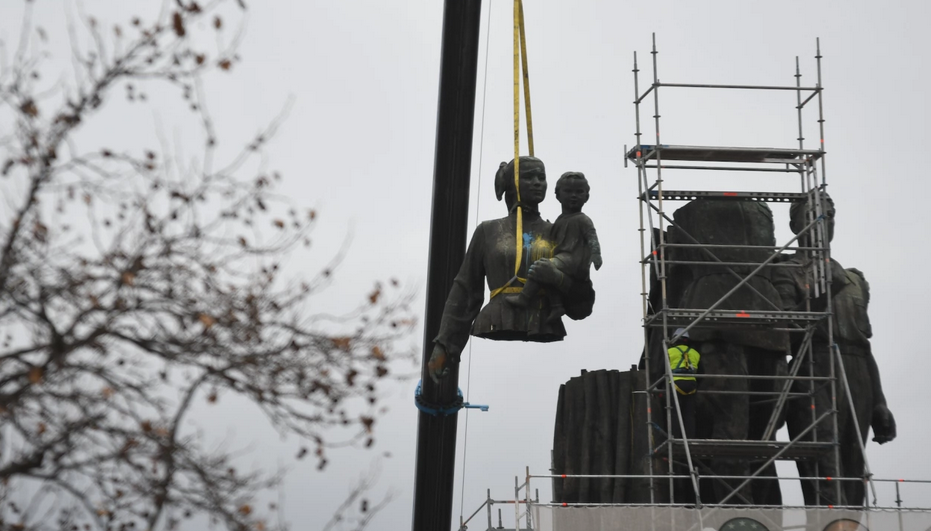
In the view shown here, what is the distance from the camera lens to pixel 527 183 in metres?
19.2

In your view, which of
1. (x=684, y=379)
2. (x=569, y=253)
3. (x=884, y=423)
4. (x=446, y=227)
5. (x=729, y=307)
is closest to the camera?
(x=569, y=253)

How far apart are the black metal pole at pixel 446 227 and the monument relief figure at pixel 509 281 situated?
36cm

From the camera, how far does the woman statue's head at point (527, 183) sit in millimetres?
19188

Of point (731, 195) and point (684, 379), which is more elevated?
point (731, 195)

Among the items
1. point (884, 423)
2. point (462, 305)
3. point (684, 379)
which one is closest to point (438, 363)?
point (462, 305)

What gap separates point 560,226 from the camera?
18.9 metres

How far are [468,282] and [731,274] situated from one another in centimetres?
358

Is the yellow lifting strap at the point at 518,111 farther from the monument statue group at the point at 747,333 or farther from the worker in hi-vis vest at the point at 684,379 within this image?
the worker in hi-vis vest at the point at 684,379

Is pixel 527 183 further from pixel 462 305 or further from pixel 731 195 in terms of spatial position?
pixel 731 195

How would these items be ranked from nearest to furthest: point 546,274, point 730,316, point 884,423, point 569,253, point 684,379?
1. point 546,274
2. point 569,253
3. point 684,379
4. point 730,316
5. point 884,423

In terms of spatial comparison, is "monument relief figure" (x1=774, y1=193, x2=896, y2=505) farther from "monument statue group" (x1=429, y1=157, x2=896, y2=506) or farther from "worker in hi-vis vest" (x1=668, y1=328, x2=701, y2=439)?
"worker in hi-vis vest" (x1=668, y1=328, x2=701, y2=439)

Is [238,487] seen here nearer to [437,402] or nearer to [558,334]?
[558,334]

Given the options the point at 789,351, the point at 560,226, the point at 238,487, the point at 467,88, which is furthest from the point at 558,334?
the point at 238,487

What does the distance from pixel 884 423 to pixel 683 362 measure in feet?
8.74
